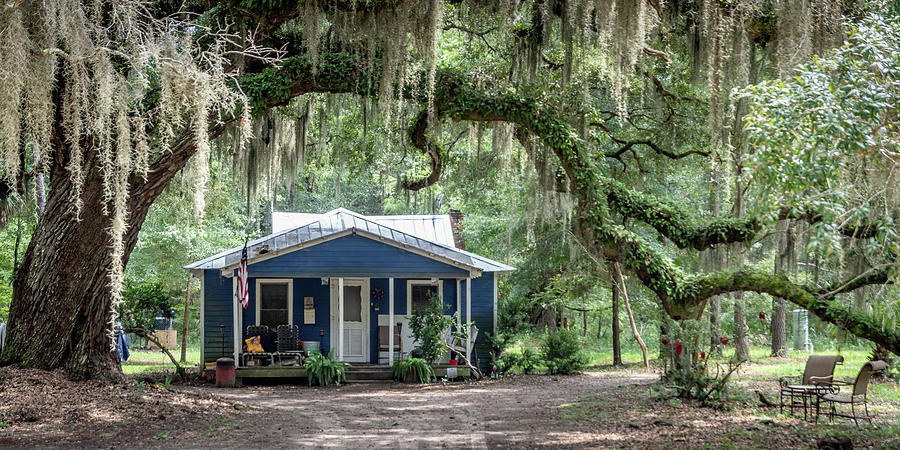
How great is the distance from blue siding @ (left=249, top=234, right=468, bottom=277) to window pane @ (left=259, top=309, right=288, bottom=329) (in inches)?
60.8

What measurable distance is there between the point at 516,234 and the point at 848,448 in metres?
13.8

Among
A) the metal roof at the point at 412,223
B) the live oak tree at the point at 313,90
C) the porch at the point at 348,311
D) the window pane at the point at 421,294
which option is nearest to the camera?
the live oak tree at the point at 313,90

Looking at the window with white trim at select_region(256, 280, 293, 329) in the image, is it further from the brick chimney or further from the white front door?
the brick chimney

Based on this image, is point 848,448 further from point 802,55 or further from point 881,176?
point 802,55

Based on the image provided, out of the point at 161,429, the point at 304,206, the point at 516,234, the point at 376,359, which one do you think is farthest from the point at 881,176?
the point at 304,206

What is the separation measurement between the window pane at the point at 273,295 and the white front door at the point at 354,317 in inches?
40.7

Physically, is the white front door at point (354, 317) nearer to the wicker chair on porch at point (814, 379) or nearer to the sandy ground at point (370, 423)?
the sandy ground at point (370, 423)

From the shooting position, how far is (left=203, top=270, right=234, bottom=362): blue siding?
16219 millimetres

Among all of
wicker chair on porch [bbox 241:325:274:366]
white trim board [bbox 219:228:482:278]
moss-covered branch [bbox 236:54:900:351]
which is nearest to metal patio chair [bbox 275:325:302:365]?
wicker chair on porch [bbox 241:325:274:366]

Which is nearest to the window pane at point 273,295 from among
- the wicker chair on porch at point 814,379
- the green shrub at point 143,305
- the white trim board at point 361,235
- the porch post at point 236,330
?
the porch post at point 236,330

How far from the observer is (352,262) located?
15.7 metres

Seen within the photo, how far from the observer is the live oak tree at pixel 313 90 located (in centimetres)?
639

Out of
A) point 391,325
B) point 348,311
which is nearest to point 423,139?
point 391,325

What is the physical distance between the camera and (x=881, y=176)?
6926mm
